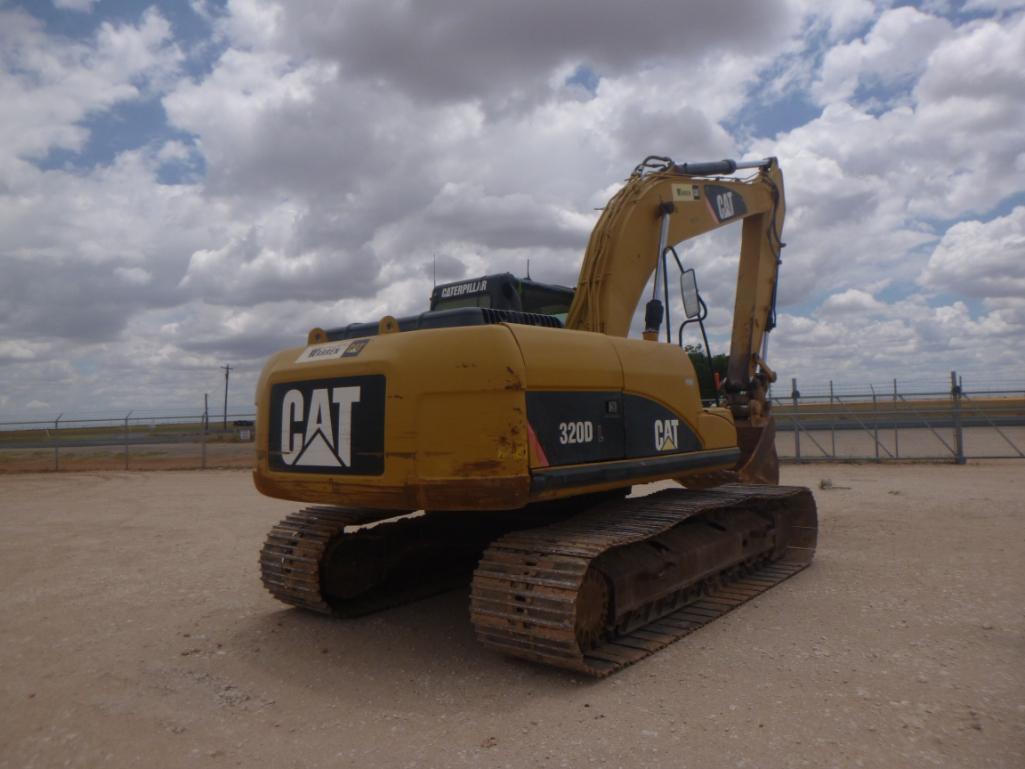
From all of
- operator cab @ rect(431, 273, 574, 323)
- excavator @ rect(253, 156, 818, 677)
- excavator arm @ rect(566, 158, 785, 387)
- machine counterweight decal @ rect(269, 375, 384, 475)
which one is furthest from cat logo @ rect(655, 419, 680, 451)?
machine counterweight decal @ rect(269, 375, 384, 475)

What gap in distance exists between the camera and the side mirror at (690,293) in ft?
20.6

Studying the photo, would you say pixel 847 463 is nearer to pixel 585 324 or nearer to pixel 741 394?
pixel 741 394

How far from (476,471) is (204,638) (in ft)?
8.42

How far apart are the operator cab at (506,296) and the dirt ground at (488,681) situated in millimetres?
2404

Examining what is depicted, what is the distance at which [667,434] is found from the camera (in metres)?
5.69

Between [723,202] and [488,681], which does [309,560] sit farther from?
[723,202]

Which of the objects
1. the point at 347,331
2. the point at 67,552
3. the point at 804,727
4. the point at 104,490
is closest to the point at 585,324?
the point at 347,331

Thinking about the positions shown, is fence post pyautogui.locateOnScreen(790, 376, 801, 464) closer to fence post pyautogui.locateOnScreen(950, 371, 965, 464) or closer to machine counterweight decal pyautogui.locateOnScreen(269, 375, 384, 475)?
fence post pyautogui.locateOnScreen(950, 371, 965, 464)

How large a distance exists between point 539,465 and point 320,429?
145cm

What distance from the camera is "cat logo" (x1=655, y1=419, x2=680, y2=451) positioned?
18.2ft

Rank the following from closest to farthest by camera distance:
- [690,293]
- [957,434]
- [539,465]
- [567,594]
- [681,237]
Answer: [567,594] → [539,465] → [690,293] → [681,237] → [957,434]

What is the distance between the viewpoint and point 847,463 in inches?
716

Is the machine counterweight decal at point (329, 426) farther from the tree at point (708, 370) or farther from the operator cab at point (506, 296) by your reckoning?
the tree at point (708, 370)

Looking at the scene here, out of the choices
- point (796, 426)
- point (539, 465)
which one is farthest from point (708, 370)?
point (796, 426)
